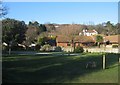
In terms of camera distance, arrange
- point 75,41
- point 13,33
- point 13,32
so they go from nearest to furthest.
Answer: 1. point 13,33
2. point 13,32
3. point 75,41

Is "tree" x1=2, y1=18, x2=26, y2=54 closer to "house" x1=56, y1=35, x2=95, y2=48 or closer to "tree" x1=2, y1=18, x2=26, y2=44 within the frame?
"tree" x1=2, y1=18, x2=26, y2=44

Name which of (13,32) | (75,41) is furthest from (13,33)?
(75,41)

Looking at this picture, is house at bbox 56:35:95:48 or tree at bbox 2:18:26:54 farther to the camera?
house at bbox 56:35:95:48

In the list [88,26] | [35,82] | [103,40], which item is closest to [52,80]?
[35,82]

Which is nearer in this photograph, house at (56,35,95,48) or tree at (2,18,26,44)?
tree at (2,18,26,44)

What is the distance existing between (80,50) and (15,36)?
15.1 metres

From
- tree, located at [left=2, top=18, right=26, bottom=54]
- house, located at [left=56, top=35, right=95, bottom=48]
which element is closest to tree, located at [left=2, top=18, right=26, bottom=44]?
tree, located at [left=2, top=18, right=26, bottom=54]

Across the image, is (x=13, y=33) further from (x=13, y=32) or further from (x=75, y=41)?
(x=75, y=41)

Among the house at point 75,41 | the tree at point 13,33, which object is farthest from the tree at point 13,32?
the house at point 75,41

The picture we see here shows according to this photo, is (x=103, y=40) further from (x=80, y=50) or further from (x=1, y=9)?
(x=1, y=9)

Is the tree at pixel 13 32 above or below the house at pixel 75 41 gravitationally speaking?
above

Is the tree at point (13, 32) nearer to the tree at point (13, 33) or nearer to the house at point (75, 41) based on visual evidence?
the tree at point (13, 33)

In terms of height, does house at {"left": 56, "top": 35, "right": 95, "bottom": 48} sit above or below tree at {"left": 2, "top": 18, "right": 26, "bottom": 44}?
below

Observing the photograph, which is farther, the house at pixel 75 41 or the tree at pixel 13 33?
the house at pixel 75 41
